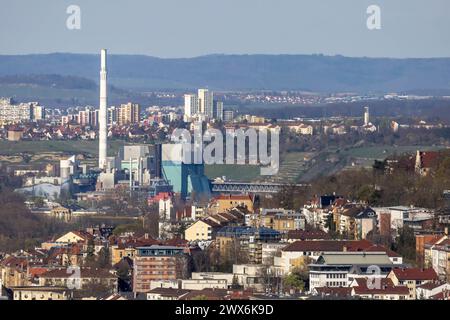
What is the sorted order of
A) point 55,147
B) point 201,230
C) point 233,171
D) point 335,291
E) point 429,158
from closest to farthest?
point 335,291 < point 201,230 < point 429,158 < point 233,171 < point 55,147

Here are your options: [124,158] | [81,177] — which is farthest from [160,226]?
[124,158]

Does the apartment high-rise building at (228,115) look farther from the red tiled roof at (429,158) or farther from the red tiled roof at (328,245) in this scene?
the red tiled roof at (328,245)

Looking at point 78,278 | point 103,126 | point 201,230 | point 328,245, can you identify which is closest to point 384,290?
point 78,278

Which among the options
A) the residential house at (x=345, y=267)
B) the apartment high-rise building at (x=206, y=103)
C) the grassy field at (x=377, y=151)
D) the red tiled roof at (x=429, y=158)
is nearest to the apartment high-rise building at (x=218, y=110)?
the apartment high-rise building at (x=206, y=103)

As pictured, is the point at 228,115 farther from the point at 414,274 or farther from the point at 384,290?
the point at 384,290

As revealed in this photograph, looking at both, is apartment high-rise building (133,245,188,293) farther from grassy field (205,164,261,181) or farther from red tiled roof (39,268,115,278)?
grassy field (205,164,261,181)

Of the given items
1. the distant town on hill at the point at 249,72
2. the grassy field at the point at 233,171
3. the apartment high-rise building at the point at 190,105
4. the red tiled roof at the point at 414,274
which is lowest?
the grassy field at the point at 233,171
